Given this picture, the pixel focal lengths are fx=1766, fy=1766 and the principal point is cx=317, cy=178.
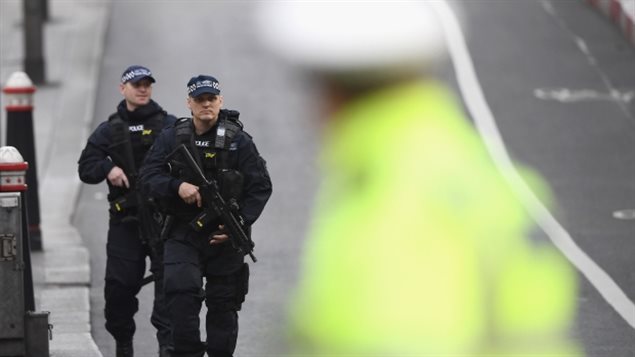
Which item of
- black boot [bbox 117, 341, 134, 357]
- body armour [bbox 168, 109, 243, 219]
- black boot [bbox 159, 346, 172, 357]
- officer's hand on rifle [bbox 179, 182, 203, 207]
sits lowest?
black boot [bbox 117, 341, 134, 357]

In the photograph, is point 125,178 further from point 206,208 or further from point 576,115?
point 576,115

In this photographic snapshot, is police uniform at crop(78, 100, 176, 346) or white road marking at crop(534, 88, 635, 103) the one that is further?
white road marking at crop(534, 88, 635, 103)

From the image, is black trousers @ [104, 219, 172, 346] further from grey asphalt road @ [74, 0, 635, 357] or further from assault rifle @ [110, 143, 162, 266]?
grey asphalt road @ [74, 0, 635, 357]

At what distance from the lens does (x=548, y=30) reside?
78.0 ft

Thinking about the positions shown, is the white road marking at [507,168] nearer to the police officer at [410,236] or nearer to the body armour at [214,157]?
the police officer at [410,236]

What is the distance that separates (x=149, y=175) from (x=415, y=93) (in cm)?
1045

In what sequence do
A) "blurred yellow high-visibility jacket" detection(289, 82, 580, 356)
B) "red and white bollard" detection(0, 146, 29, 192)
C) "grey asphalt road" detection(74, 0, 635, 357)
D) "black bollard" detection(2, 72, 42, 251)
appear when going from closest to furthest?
1. "red and white bollard" detection(0, 146, 29, 192)
2. "blurred yellow high-visibility jacket" detection(289, 82, 580, 356)
3. "grey asphalt road" detection(74, 0, 635, 357)
4. "black bollard" detection(2, 72, 42, 251)

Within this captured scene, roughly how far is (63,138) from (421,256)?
20.6 feet

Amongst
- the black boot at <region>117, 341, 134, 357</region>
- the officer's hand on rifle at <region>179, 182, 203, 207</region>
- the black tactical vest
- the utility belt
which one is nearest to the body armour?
the officer's hand on rifle at <region>179, 182, 203, 207</region>

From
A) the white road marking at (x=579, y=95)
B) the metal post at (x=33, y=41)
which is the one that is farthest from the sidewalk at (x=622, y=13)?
the metal post at (x=33, y=41)

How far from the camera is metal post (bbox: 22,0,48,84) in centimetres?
2108

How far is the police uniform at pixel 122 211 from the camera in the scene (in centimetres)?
1132

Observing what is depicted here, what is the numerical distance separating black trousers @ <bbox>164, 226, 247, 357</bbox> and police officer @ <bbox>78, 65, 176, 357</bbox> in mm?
1088

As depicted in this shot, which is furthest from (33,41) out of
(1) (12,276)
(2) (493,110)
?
(1) (12,276)
